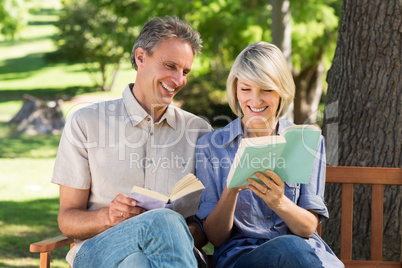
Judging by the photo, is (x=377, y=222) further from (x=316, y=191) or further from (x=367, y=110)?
(x=367, y=110)

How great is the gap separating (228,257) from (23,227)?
14.6ft

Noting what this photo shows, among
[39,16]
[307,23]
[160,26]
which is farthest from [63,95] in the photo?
[39,16]

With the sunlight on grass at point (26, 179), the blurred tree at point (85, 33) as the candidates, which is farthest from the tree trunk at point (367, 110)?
the blurred tree at point (85, 33)

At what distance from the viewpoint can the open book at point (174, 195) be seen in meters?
2.63

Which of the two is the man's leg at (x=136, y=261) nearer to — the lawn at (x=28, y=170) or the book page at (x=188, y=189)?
the book page at (x=188, y=189)

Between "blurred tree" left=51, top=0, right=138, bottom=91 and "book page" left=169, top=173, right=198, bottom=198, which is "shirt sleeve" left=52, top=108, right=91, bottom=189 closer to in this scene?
"book page" left=169, top=173, right=198, bottom=198

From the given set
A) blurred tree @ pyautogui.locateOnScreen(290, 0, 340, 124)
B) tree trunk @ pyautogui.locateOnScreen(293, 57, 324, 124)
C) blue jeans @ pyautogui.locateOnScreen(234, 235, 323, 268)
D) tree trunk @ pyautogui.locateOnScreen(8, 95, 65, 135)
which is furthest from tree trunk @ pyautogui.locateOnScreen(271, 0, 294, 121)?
tree trunk @ pyautogui.locateOnScreen(8, 95, 65, 135)

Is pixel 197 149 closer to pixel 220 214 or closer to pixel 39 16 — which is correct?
pixel 220 214

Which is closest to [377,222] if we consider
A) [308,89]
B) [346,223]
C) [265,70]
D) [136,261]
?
[346,223]

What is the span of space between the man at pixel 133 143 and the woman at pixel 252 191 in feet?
0.47

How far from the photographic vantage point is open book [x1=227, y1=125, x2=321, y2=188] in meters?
2.50

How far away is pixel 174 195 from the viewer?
268 centimetres

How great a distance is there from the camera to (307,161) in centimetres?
272

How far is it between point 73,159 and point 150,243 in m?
0.79
